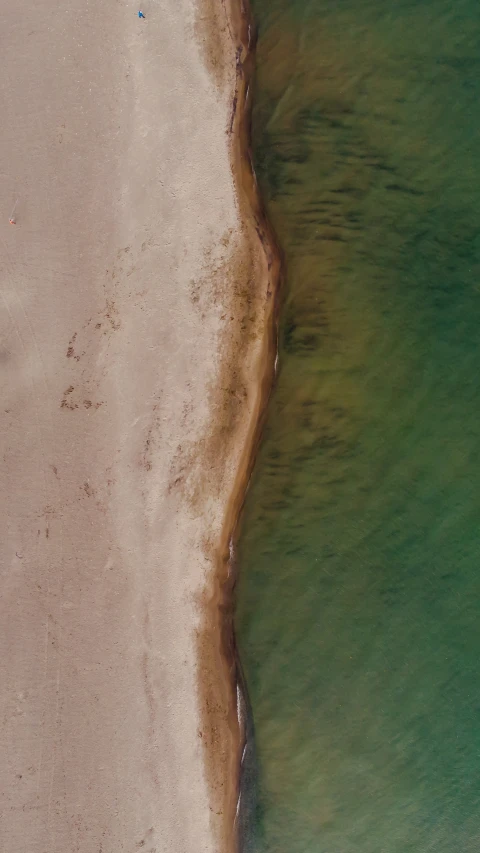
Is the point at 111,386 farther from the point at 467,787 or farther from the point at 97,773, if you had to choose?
the point at 467,787

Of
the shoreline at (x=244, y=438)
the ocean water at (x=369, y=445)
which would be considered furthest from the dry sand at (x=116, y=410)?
the ocean water at (x=369, y=445)

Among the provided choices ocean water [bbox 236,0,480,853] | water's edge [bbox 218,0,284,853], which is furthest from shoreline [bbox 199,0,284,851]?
ocean water [bbox 236,0,480,853]

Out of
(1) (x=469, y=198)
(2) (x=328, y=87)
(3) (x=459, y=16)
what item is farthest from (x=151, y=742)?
(3) (x=459, y=16)

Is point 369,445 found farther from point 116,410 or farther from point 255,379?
point 116,410

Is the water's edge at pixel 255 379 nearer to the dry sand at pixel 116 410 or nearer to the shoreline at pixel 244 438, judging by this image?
the shoreline at pixel 244 438

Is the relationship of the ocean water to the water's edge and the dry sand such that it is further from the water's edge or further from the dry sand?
the dry sand

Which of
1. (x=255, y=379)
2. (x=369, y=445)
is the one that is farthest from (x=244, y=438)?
(x=369, y=445)
